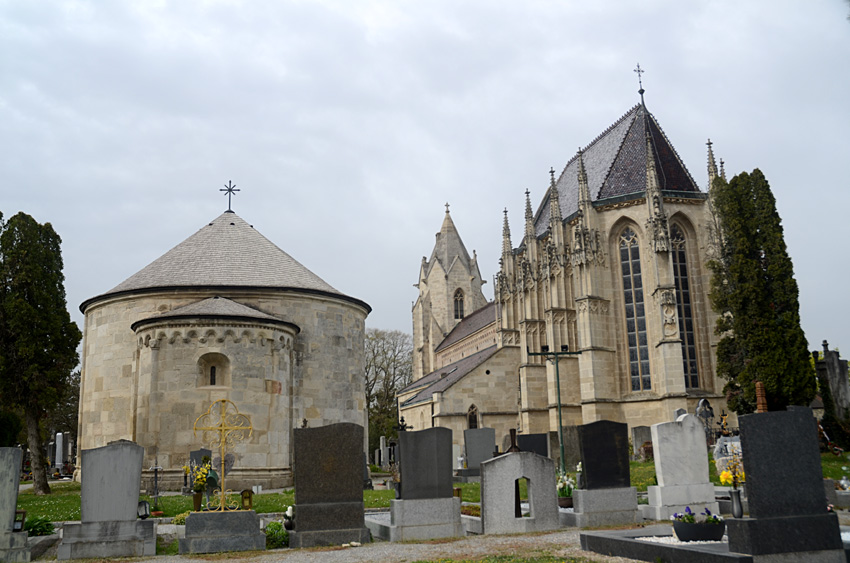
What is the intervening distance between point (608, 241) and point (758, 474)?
86.5ft

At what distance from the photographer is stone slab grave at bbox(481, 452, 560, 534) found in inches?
500

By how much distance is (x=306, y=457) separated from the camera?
12.1 meters

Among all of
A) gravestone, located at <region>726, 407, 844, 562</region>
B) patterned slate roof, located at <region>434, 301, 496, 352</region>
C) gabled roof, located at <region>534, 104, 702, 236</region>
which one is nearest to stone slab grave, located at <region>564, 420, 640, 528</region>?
gravestone, located at <region>726, 407, 844, 562</region>

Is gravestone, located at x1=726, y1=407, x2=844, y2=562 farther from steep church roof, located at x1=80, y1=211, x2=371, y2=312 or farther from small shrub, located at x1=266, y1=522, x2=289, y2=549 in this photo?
steep church roof, located at x1=80, y1=211, x2=371, y2=312

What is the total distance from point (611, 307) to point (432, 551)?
23.6 metres

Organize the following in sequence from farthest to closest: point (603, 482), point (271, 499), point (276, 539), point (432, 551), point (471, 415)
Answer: point (471, 415)
point (271, 499)
point (603, 482)
point (276, 539)
point (432, 551)

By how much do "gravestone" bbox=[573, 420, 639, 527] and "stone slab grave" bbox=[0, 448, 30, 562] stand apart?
30.5ft

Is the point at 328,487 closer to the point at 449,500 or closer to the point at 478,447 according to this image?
the point at 449,500

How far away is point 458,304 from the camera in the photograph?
61656mm

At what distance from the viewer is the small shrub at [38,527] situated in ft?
42.1

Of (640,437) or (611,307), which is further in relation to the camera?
(611,307)

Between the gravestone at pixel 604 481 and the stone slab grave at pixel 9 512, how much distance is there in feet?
30.5

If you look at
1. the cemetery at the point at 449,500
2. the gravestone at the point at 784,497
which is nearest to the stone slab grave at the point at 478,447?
the cemetery at the point at 449,500

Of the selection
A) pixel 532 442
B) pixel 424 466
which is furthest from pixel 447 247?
pixel 424 466
